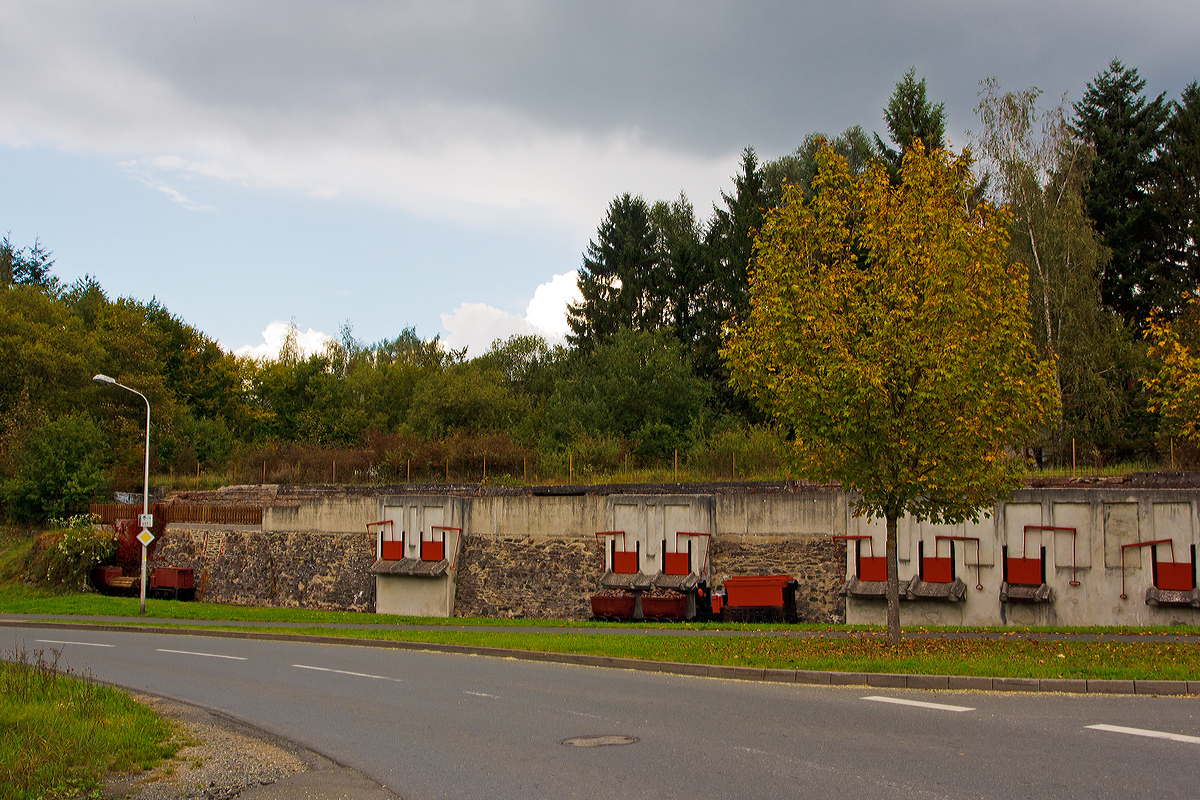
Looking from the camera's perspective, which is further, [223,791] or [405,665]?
[405,665]

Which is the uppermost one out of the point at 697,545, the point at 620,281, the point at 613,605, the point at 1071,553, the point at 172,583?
the point at 620,281

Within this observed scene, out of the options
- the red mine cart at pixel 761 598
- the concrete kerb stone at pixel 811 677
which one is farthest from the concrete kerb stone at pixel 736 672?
the red mine cart at pixel 761 598

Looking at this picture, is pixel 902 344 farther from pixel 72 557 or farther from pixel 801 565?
pixel 72 557

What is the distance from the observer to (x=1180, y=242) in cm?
4053

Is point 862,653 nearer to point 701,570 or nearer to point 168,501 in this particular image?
point 701,570

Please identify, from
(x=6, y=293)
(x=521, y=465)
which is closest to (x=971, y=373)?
(x=521, y=465)

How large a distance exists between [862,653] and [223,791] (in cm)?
1025

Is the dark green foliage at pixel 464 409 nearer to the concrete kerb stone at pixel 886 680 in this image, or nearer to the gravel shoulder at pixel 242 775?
the concrete kerb stone at pixel 886 680

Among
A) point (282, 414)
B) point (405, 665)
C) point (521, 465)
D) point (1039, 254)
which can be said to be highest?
point (1039, 254)

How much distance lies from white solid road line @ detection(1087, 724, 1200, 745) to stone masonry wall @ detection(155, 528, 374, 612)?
25.0 meters

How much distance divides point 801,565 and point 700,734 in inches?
642

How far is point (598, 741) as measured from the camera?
8.96 m

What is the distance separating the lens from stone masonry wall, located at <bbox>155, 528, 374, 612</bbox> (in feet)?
103

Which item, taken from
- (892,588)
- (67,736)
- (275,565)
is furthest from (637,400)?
(67,736)
